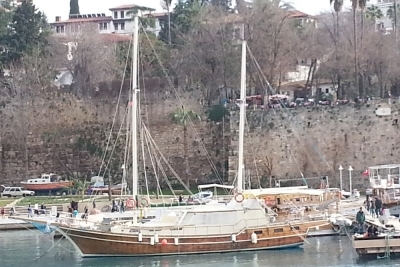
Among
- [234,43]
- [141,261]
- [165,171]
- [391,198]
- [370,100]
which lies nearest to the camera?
[141,261]

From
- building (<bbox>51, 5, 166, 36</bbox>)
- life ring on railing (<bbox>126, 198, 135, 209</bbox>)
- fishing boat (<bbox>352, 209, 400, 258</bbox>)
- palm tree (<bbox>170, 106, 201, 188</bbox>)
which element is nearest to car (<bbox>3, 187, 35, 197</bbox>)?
palm tree (<bbox>170, 106, 201, 188</bbox>)

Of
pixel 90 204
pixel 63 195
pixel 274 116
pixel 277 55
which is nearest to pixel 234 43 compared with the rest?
pixel 277 55

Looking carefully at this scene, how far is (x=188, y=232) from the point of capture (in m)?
34.7

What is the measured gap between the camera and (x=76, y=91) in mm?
59188

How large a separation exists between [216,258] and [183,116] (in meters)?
20.3

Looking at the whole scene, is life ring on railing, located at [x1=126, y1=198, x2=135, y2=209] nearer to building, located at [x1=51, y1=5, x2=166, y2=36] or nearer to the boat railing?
the boat railing

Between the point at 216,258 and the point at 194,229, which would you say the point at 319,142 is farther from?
the point at 216,258

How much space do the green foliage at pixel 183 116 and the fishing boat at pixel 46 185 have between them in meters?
7.51

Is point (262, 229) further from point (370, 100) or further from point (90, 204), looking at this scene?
point (370, 100)

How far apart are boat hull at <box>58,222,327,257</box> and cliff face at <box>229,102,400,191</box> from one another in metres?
15.3

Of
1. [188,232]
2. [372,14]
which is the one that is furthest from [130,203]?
[372,14]

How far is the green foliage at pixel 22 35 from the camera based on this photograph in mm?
59031

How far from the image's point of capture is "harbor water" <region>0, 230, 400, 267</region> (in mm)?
32438

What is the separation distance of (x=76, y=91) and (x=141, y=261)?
2709 centimetres
